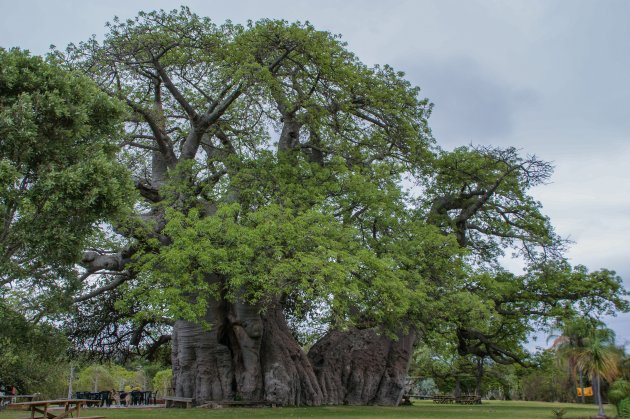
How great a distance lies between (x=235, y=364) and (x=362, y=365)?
5.71 metres

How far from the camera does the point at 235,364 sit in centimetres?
1975

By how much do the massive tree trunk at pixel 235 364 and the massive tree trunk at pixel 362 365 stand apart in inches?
70.9

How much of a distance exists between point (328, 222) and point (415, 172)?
814 centimetres

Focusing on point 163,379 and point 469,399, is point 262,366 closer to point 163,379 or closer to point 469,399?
point 469,399

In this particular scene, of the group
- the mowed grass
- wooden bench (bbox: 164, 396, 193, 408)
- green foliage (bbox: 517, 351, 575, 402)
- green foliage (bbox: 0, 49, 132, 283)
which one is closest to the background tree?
green foliage (bbox: 0, 49, 132, 283)

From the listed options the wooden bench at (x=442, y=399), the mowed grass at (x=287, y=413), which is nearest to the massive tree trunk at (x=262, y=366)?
the mowed grass at (x=287, y=413)

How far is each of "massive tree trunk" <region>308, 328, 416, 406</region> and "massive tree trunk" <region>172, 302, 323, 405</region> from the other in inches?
70.9

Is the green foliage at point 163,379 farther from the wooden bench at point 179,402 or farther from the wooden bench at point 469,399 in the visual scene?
the wooden bench at point 179,402

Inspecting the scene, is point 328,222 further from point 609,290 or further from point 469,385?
point 469,385

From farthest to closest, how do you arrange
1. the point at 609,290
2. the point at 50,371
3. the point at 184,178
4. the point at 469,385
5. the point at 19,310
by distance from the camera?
the point at 469,385
the point at 50,371
the point at 609,290
the point at 184,178
the point at 19,310

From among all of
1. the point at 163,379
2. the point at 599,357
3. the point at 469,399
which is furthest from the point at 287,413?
the point at 163,379

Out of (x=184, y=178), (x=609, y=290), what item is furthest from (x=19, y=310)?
(x=609, y=290)

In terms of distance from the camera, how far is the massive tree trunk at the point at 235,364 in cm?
1911

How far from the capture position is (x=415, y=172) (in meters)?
22.5
